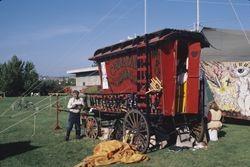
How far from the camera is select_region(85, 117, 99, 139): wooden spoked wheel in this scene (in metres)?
15.7

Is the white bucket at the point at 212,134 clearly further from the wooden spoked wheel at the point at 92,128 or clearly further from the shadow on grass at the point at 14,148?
the shadow on grass at the point at 14,148

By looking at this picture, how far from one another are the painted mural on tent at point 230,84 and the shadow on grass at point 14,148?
414 inches

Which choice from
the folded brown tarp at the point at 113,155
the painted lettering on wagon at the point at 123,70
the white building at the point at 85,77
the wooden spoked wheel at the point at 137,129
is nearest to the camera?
the folded brown tarp at the point at 113,155

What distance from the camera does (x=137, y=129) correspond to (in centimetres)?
1293

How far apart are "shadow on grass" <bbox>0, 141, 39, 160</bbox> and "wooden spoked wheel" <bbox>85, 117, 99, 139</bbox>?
231 centimetres

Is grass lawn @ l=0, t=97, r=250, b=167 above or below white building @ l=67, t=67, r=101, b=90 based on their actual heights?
below

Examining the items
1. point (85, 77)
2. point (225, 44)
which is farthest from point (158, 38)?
point (85, 77)

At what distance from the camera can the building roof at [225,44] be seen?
22.6 metres

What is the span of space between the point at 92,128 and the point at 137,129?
3.49m

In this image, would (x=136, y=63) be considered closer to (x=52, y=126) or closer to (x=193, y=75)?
(x=193, y=75)

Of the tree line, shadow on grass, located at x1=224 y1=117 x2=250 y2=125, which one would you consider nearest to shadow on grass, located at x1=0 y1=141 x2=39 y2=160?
shadow on grass, located at x1=224 y1=117 x2=250 y2=125

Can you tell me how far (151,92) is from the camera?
12914 mm

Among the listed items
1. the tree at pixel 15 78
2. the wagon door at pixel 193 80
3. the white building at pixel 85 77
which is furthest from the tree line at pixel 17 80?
the wagon door at pixel 193 80

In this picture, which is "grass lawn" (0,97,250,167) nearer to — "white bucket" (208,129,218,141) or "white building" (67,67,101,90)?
"white bucket" (208,129,218,141)
